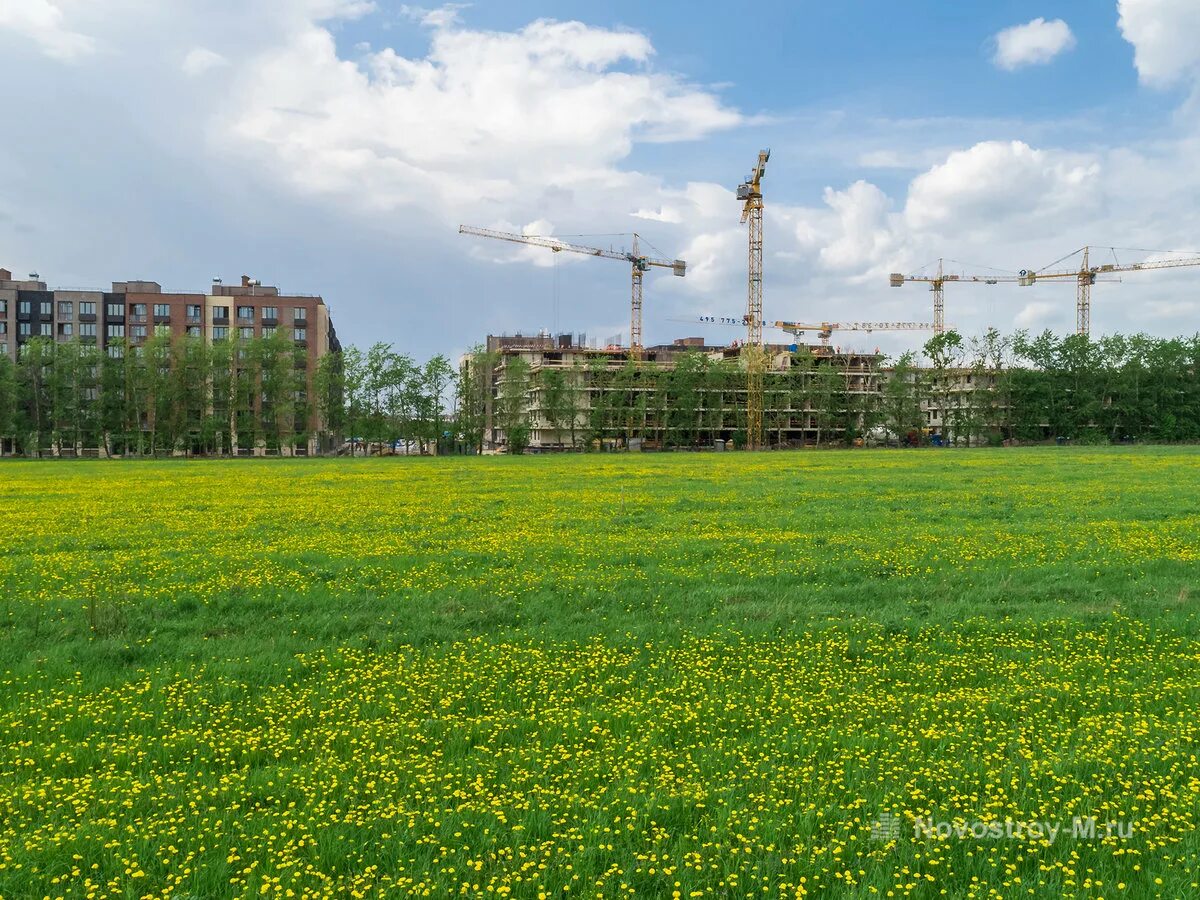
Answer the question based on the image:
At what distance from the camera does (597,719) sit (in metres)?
8.76

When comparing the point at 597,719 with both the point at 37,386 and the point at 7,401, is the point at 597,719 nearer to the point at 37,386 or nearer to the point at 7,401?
the point at 7,401

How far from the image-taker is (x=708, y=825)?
6.61 meters

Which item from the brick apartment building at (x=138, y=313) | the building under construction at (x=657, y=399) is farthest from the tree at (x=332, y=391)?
the brick apartment building at (x=138, y=313)

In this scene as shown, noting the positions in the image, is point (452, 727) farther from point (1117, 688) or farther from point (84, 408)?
point (84, 408)

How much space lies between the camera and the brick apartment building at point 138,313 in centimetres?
15312

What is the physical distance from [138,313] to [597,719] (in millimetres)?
173696


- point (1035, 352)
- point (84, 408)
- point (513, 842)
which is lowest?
point (513, 842)

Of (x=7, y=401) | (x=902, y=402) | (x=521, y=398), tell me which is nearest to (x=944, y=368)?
(x=902, y=402)

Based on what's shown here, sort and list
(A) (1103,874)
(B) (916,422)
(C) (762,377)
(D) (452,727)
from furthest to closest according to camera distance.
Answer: (C) (762,377) → (B) (916,422) → (D) (452,727) → (A) (1103,874)

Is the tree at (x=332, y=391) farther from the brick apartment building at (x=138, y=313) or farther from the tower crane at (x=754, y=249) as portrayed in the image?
the tower crane at (x=754, y=249)

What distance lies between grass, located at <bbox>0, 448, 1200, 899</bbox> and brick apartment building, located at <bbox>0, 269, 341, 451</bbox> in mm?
148094

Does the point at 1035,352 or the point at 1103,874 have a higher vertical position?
the point at 1035,352

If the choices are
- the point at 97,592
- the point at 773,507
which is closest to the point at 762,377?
the point at 773,507

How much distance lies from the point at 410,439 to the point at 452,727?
389 feet
